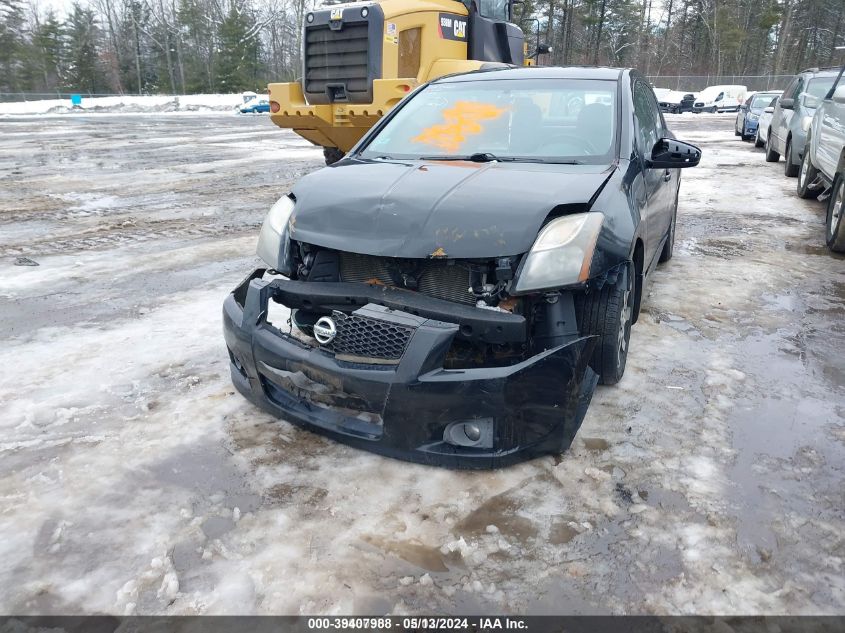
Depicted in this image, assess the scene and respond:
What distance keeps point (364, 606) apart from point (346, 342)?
3.48ft

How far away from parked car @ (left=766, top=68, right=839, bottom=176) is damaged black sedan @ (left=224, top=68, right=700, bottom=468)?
782 cm

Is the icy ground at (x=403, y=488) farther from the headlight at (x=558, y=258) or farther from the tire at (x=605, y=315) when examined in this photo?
the headlight at (x=558, y=258)

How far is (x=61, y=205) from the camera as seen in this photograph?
8586mm

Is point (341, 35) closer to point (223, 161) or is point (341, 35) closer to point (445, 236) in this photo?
A: point (223, 161)

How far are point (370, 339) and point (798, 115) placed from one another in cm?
1057

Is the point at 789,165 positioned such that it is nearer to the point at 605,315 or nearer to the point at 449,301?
the point at 605,315

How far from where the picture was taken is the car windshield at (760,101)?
1823 centimetres

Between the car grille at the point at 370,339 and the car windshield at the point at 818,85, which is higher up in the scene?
the car windshield at the point at 818,85

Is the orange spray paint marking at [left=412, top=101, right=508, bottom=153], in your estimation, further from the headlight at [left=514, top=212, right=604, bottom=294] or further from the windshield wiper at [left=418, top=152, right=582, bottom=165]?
the headlight at [left=514, top=212, right=604, bottom=294]

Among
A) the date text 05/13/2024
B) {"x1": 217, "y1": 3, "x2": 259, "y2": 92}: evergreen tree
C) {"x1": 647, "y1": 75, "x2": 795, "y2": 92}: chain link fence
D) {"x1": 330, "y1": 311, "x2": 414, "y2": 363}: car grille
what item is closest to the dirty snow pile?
{"x1": 217, "y1": 3, "x2": 259, "y2": 92}: evergreen tree

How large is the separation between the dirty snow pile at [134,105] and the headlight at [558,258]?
44.4 metres

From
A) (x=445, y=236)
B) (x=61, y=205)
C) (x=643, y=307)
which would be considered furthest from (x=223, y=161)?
(x=445, y=236)

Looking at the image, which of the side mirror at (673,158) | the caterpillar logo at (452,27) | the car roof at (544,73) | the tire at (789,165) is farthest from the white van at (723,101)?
the side mirror at (673,158)

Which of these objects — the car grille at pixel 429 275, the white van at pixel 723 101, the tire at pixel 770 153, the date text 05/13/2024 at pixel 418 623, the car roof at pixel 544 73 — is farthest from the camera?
the white van at pixel 723 101
